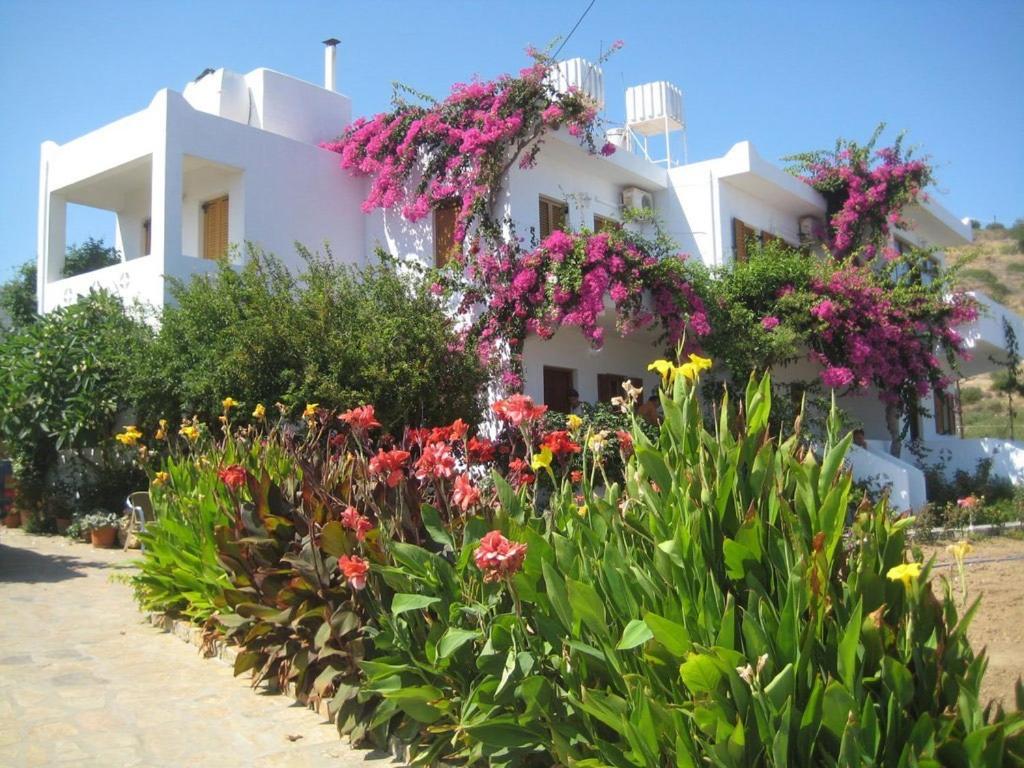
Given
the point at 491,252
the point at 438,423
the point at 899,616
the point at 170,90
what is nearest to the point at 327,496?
the point at 899,616

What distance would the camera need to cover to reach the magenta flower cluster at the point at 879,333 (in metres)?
15.2

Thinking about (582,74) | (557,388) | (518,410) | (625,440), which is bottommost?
(625,440)

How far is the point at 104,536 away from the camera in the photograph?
12.4m

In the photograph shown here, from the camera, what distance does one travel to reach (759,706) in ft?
9.17

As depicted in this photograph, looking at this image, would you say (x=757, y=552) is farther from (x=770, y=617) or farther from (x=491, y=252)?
(x=491, y=252)

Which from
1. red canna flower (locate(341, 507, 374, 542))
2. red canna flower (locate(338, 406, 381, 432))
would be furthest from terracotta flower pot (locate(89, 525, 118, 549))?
red canna flower (locate(341, 507, 374, 542))

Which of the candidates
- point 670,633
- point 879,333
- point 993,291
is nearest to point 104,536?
point 670,633

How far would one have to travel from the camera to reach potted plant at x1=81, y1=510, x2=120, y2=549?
12383 millimetres

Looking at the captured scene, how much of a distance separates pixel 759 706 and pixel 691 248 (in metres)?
15.2

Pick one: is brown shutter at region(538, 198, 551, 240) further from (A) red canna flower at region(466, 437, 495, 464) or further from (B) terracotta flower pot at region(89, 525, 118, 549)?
(A) red canna flower at region(466, 437, 495, 464)

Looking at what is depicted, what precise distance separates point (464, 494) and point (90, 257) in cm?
2175

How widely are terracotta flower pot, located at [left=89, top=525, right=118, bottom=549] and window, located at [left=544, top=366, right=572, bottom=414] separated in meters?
6.68

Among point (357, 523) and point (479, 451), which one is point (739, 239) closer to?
point (479, 451)

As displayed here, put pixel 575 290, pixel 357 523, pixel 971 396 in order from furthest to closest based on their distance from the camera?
1. pixel 971 396
2. pixel 575 290
3. pixel 357 523
